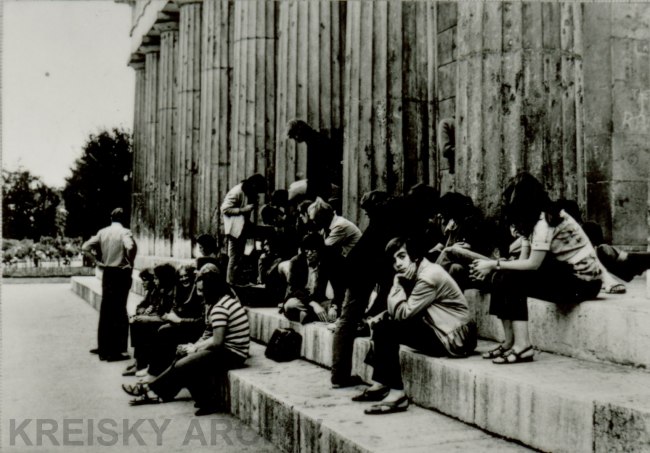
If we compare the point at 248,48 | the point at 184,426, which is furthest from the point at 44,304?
the point at 184,426

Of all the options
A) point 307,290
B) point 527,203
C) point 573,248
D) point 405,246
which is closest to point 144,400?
point 307,290

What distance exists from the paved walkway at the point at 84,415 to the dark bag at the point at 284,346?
1025 millimetres

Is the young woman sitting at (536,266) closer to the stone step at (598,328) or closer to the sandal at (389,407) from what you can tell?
the stone step at (598,328)

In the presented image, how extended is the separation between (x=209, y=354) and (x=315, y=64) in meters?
5.11

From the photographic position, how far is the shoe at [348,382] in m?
6.41

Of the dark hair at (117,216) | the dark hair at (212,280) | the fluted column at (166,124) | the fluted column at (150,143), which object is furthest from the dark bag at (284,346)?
the fluted column at (150,143)

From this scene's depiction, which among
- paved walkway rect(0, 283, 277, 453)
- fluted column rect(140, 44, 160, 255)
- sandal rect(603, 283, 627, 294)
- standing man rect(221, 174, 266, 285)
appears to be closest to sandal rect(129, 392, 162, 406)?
paved walkway rect(0, 283, 277, 453)

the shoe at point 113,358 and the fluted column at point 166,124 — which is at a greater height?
the fluted column at point 166,124

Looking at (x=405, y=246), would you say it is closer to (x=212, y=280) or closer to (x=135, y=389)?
(x=212, y=280)

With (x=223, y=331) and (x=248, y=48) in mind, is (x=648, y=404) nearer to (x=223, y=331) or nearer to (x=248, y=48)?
(x=223, y=331)

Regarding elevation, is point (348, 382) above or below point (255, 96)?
below

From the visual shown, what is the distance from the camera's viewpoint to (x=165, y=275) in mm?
8984

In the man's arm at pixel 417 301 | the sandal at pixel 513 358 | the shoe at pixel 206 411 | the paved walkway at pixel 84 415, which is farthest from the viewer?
the shoe at pixel 206 411

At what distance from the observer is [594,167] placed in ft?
34.4
